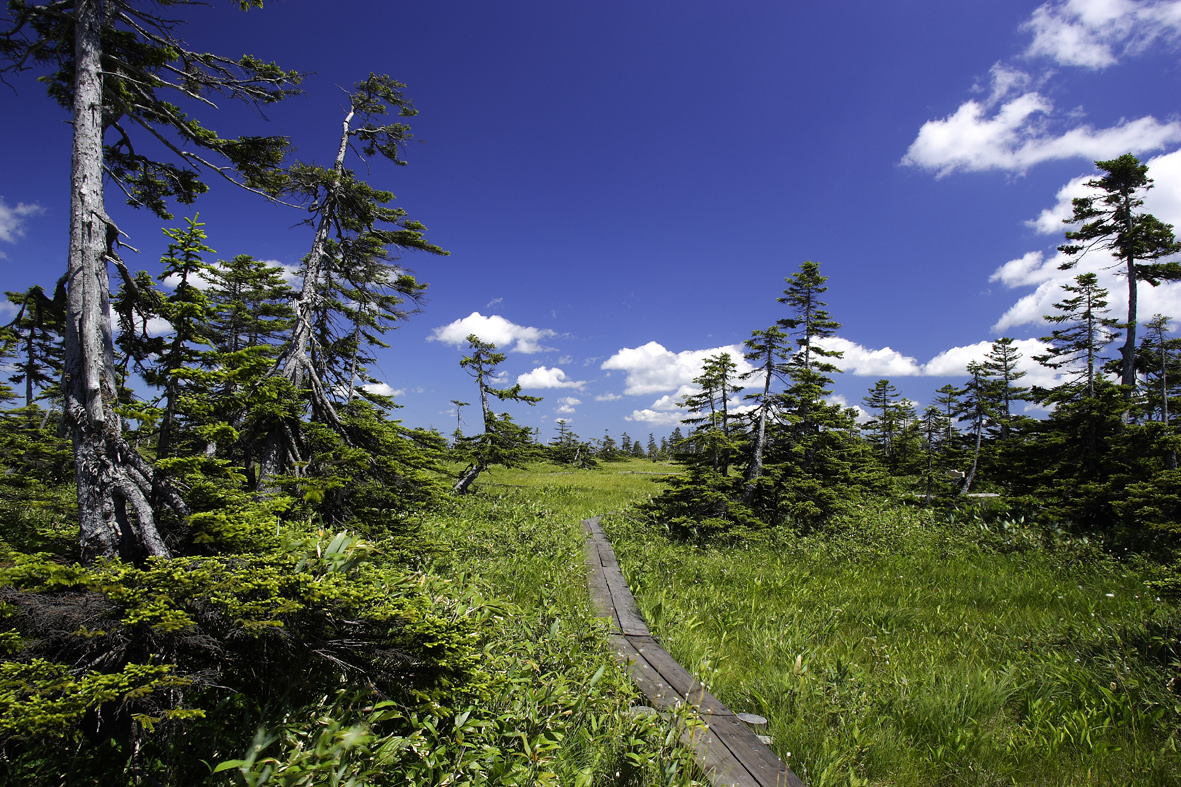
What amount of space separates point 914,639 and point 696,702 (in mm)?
4015

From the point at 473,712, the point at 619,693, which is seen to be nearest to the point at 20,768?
the point at 473,712

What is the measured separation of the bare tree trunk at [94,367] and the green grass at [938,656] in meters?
5.42

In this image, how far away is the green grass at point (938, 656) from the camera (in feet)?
12.3

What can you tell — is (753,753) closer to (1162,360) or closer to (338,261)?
(338,261)

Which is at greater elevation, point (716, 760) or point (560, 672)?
point (560, 672)

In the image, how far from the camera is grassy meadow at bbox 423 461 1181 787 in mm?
3781

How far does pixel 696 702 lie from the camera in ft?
13.5

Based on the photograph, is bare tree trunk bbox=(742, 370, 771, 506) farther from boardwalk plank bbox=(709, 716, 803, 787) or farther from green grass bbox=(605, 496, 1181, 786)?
boardwalk plank bbox=(709, 716, 803, 787)

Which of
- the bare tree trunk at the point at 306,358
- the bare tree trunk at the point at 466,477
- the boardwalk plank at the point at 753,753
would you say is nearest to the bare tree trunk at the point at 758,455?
the boardwalk plank at the point at 753,753

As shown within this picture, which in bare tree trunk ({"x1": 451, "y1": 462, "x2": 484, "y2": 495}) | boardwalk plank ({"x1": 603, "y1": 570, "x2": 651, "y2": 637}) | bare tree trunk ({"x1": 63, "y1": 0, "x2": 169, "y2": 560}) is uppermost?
bare tree trunk ({"x1": 63, "y1": 0, "x2": 169, "y2": 560})

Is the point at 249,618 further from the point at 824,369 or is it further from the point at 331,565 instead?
the point at 824,369

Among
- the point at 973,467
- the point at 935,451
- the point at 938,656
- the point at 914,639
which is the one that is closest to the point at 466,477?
the point at 914,639

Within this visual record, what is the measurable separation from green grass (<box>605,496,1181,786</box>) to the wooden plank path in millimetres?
218

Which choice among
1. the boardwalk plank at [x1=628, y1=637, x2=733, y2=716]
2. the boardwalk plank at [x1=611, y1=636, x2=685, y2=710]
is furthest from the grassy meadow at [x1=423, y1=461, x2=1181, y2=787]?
the boardwalk plank at [x1=611, y1=636, x2=685, y2=710]
